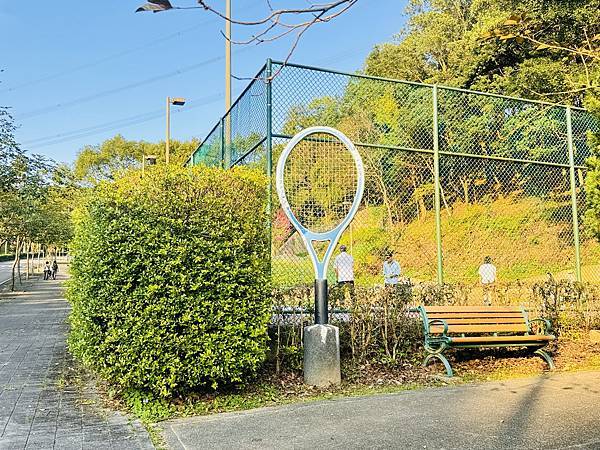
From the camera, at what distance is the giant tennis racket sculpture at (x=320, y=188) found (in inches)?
228

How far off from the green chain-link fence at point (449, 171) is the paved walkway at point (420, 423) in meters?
2.43

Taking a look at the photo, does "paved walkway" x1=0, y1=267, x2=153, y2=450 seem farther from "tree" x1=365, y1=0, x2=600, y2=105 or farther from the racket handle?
"tree" x1=365, y1=0, x2=600, y2=105

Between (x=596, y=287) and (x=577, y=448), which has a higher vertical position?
(x=596, y=287)

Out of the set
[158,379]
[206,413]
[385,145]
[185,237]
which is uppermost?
[385,145]

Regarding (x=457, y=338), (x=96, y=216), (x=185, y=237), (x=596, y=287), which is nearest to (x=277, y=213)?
(x=185, y=237)

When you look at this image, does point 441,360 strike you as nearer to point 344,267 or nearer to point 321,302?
point 321,302

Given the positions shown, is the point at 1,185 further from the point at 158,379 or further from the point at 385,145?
the point at 158,379

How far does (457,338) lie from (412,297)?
32.3 inches

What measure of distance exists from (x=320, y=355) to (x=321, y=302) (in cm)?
54

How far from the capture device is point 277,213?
21.2ft

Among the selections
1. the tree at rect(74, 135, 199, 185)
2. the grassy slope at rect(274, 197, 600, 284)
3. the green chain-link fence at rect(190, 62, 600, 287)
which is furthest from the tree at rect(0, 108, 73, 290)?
the tree at rect(74, 135, 199, 185)

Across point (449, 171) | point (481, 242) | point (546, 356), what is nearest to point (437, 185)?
point (449, 171)

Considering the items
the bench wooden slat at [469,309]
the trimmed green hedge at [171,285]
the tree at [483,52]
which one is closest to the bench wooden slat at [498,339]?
the bench wooden slat at [469,309]

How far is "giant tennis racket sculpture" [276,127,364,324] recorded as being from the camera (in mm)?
5793
